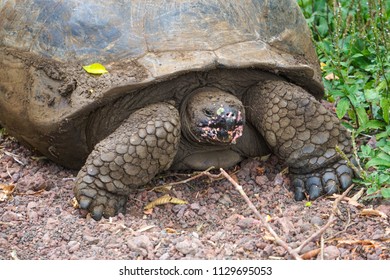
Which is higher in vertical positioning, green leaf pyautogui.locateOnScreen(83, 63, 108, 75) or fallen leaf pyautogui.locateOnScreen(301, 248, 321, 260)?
green leaf pyautogui.locateOnScreen(83, 63, 108, 75)

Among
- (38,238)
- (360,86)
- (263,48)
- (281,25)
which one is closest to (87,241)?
(38,238)

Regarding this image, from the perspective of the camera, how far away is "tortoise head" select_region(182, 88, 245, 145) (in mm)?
4848

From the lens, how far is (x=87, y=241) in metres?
4.44

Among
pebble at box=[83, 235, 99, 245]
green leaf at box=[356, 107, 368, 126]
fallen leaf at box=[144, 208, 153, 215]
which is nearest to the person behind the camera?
pebble at box=[83, 235, 99, 245]

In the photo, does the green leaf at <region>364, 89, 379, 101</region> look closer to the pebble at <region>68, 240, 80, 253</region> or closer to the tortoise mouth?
the tortoise mouth

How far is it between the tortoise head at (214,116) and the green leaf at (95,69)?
2.01 ft

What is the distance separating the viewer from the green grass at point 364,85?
501cm

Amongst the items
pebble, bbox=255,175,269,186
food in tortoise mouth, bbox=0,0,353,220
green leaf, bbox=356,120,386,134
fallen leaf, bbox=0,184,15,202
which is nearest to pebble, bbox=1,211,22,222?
fallen leaf, bbox=0,184,15,202

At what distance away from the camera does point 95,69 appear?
4.91 m

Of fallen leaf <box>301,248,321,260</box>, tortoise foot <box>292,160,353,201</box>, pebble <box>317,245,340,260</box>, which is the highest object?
pebble <box>317,245,340,260</box>

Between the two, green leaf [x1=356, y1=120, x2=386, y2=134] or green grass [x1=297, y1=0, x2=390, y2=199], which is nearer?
green grass [x1=297, y1=0, x2=390, y2=199]

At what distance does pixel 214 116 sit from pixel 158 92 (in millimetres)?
435

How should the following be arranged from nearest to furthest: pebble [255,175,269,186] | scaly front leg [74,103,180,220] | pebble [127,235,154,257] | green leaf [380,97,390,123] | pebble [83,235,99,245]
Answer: pebble [127,235,154,257], pebble [83,235,99,245], scaly front leg [74,103,180,220], pebble [255,175,269,186], green leaf [380,97,390,123]
